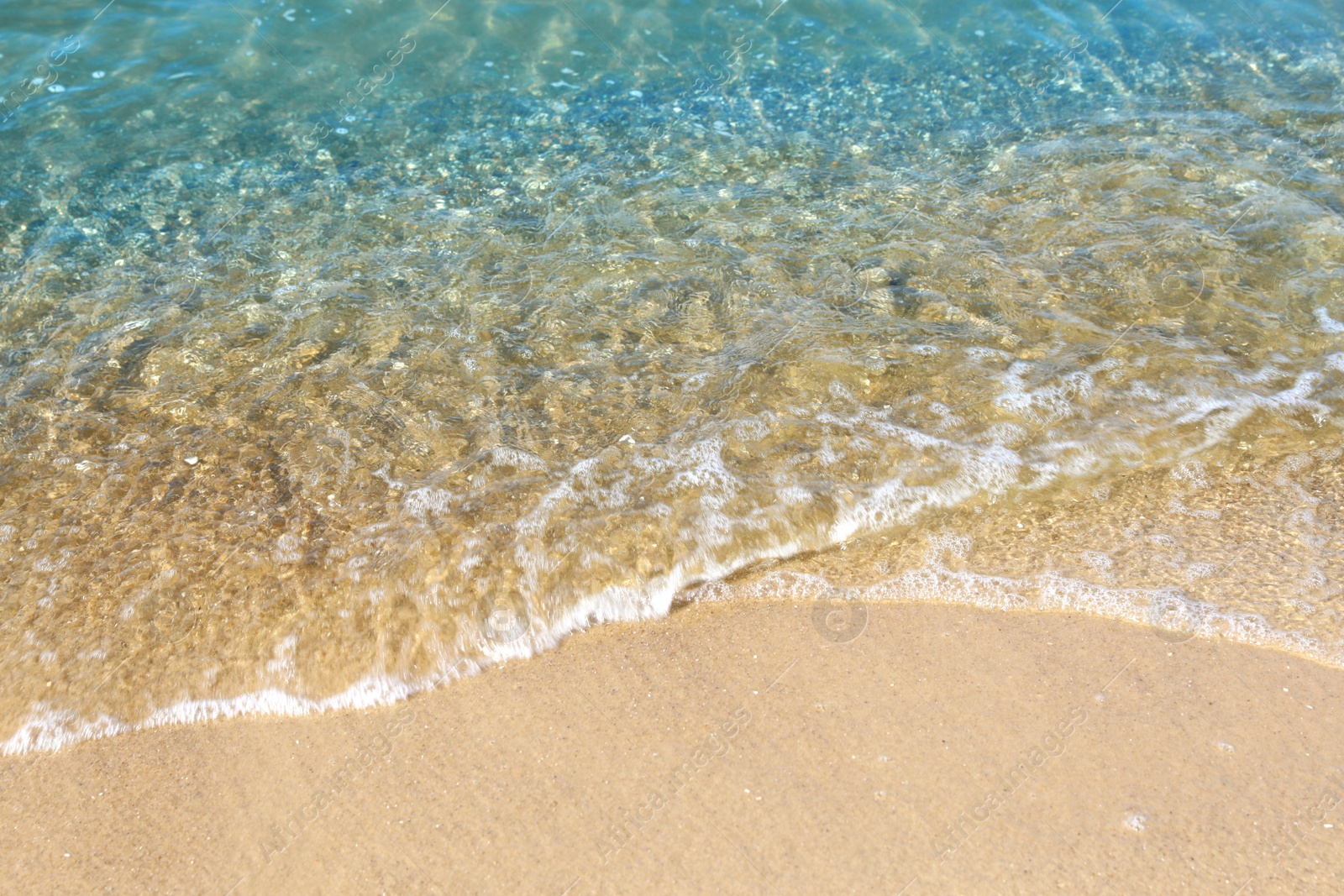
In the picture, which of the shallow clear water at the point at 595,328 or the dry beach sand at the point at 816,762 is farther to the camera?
the shallow clear water at the point at 595,328

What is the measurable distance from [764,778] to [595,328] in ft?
8.68

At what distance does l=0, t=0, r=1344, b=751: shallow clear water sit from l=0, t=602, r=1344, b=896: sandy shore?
0.21 metres

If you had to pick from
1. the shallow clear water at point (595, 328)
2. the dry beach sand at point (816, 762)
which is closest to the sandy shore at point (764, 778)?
the dry beach sand at point (816, 762)

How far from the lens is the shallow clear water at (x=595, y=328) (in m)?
3.24

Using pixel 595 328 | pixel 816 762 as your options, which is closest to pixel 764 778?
pixel 816 762

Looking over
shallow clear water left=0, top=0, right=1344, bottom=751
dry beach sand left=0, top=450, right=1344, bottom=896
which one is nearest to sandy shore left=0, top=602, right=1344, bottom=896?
→ dry beach sand left=0, top=450, right=1344, bottom=896

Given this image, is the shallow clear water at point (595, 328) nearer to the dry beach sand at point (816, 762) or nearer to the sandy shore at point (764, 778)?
the dry beach sand at point (816, 762)

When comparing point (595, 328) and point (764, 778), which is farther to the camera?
point (595, 328)

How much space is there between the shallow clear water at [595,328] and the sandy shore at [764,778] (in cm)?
21

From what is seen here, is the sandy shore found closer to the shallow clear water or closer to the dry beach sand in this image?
the dry beach sand

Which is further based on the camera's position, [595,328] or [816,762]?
[595,328]

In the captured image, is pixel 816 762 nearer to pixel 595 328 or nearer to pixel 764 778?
pixel 764 778

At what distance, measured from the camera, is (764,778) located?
260cm

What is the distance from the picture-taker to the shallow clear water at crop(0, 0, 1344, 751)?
10.6ft
